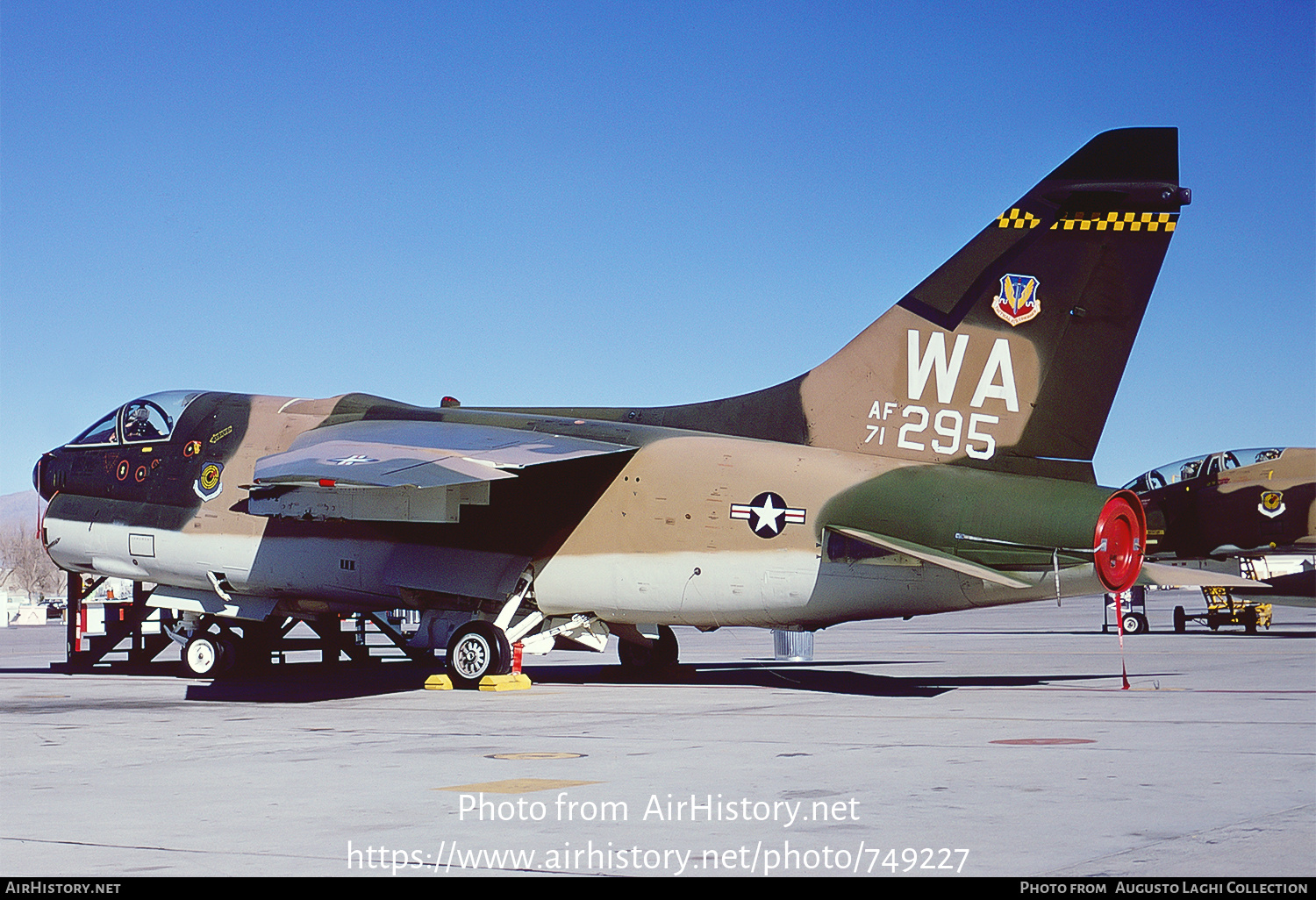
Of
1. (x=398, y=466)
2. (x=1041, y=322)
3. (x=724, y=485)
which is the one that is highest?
(x=1041, y=322)

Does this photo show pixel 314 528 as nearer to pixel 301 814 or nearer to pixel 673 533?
pixel 673 533

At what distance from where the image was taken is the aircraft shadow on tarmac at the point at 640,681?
Result: 56.1ft

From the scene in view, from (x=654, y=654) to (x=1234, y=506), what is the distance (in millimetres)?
16630

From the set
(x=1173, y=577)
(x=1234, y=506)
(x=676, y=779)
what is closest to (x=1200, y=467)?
(x=1234, y=506)

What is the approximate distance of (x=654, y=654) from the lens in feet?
66.6

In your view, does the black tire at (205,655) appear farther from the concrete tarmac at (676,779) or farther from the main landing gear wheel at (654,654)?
the main landing gear wheel at (654,654)

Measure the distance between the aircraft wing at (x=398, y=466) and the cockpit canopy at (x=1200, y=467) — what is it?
17.9 metres

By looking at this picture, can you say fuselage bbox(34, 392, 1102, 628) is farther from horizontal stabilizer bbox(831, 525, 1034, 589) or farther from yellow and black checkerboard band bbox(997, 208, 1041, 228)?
yellow and black checkerboard band bbox(997, 208, 1041, 228)

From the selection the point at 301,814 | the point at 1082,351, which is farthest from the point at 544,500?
the point at 301,814

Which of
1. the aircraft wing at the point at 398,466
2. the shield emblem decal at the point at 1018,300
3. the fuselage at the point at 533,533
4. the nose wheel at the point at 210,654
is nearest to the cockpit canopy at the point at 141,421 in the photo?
the fuselage at the point at 533,533

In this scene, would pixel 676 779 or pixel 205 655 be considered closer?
pixel 676 779

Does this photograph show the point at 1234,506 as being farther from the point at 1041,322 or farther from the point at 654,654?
the point at 1041,322

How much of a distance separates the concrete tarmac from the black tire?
2084mm

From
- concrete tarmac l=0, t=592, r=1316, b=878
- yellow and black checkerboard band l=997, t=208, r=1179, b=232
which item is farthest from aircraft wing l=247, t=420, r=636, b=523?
yellow and black checkerboard band l=997, t=208, r=1179, b=232
